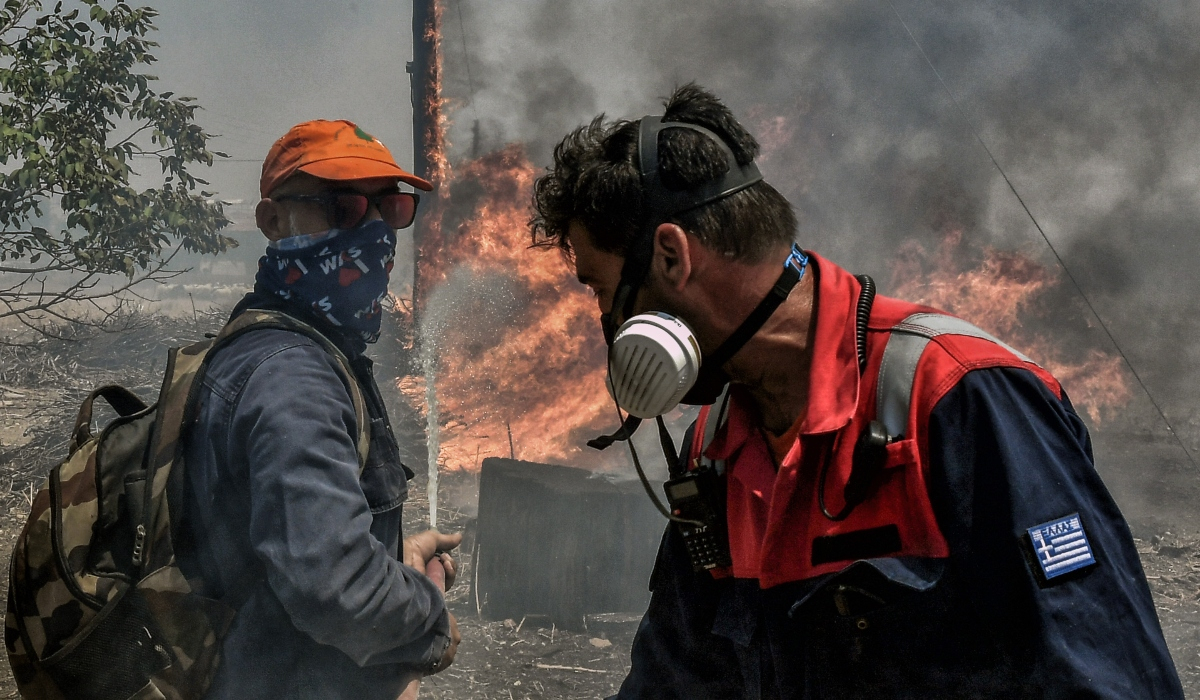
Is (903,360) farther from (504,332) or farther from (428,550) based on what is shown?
(504,332)

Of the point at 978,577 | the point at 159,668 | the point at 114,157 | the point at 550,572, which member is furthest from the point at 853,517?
the point at 114,157

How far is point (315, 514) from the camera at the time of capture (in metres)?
1.91

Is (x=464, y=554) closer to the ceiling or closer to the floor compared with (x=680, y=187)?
closer to the floor

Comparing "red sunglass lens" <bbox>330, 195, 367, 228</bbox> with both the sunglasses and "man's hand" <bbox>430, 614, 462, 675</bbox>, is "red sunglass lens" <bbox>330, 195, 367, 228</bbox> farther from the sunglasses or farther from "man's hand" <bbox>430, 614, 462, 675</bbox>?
"man's hand" <bbox>430, 614, 462, 675</bbox>

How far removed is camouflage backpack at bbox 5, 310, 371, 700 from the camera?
6.33 ft

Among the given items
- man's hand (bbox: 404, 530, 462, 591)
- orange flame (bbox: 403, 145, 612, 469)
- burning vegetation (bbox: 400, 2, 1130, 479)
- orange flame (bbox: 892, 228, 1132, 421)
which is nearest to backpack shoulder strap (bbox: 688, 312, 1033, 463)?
man's hand (bbox: 404, 530, 462, 591)

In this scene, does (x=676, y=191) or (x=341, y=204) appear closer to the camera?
(x=676, y=191)

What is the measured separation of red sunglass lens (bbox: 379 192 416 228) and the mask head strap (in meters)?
1.07

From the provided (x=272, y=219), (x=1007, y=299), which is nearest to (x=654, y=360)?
(x=272, y=219)

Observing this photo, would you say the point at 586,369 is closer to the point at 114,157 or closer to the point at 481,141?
the point at 481,141

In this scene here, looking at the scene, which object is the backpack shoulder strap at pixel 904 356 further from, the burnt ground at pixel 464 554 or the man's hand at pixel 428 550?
the burnt ground at pixel 464 554

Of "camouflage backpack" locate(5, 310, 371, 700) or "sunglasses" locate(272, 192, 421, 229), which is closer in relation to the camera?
"camouflage backpack" locate(5, 310, 371, 700)

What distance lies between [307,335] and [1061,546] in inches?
68.0

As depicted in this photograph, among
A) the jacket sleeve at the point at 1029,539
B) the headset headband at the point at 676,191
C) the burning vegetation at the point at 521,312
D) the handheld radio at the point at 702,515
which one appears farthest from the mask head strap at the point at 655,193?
the burning vegetation at the point at 521,312
